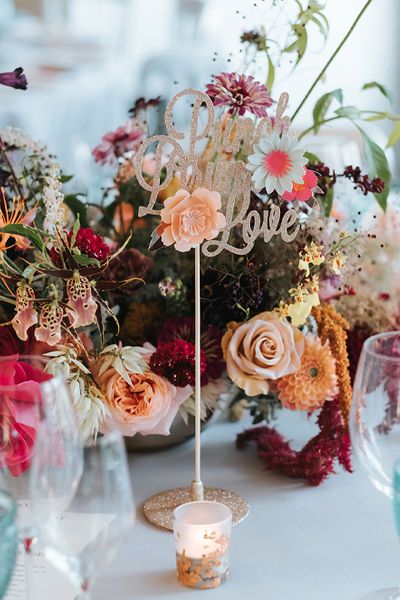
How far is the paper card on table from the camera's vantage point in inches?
26.8

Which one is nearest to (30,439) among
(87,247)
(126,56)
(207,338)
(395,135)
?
(87,247)

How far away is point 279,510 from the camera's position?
1.00 m

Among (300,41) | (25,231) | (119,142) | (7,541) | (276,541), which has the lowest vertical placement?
(276,541)

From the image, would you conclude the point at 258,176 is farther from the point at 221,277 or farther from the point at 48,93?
the point at 48,93

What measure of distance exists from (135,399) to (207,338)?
15 cm

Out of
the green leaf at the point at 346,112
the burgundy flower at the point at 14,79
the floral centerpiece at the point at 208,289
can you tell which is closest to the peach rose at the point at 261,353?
the floral centerpiece at the point at 208,289

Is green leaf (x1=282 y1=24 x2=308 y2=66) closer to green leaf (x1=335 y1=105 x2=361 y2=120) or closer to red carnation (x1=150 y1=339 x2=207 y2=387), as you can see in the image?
green leaf (x1=335 y1=105 x2=361 y2=120)

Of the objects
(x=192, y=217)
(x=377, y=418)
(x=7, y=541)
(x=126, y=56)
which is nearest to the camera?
(x=7, y=541)

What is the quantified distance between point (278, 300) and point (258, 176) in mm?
235

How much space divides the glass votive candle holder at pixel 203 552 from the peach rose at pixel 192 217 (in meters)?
0.30

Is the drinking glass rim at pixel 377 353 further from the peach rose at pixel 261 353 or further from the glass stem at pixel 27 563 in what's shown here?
the glass stem at pixel 27 563

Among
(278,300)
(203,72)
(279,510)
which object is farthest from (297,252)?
(203,72)

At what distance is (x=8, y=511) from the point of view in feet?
2.20

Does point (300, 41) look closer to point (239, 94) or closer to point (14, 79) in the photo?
point (239, 94)
